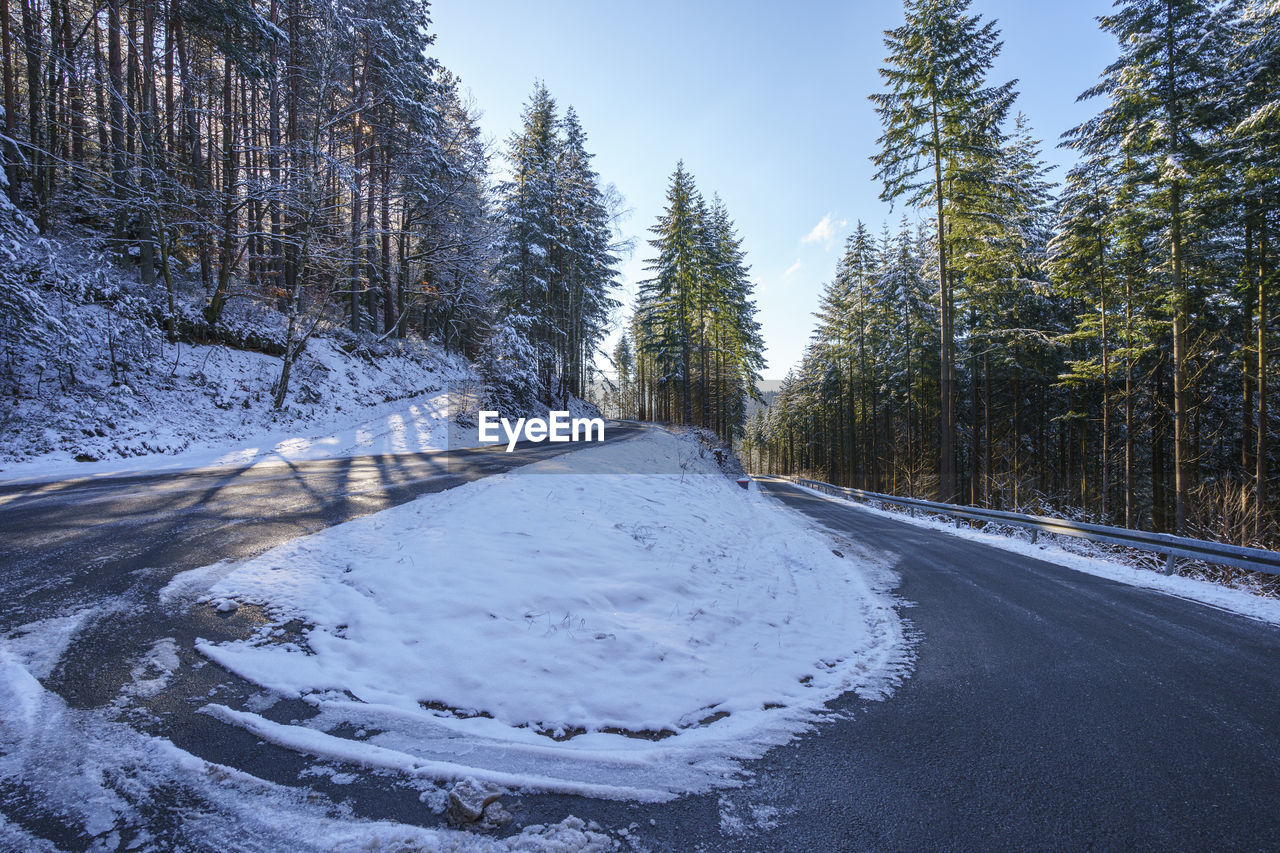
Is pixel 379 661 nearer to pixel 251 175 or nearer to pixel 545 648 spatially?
pixel 545 648

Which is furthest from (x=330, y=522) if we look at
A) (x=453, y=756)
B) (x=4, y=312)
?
(x=4, y=312)

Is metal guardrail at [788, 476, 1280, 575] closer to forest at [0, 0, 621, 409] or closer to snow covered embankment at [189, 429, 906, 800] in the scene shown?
snow covered embankment at [189, 429, 906, 800]

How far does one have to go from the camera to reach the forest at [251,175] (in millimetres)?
12852

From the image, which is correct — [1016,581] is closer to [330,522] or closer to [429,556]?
[429,556]

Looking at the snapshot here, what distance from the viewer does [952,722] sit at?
308 centimetres

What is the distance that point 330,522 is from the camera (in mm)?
5793

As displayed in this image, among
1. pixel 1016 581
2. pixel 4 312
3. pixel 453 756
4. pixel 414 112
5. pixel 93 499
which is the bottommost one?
pixel 1016 581

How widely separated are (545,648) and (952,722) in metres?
2.82

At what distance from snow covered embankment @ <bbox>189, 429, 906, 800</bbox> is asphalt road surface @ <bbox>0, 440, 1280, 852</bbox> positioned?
209mm

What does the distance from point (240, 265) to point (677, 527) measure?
21242 mm

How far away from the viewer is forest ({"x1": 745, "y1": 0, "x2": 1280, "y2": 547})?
1147 centimetres

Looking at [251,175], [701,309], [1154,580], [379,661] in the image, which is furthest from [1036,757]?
[701,309]

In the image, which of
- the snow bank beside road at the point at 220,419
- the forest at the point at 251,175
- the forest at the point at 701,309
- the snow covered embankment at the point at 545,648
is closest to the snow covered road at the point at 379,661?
the snow covered embankment at the point at 545,648

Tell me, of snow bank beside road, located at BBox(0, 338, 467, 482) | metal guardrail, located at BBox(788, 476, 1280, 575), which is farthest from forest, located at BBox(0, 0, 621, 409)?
metal guardrail, located at BBox(788, 476, 1280, 575)
